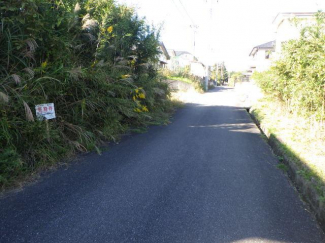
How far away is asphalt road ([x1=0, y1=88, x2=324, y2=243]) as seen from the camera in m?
2.95

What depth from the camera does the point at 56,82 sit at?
A: 545cm

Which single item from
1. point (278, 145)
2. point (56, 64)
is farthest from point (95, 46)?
point (278, 145)

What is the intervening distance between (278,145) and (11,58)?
622 cm

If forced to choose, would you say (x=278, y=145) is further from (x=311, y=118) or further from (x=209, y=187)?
(x=209, y=187)

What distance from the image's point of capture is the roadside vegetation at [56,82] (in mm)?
4555

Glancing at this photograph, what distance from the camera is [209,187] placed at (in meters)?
4.21

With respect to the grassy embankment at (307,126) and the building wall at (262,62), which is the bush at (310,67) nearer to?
the grassy embankment at (307,126)

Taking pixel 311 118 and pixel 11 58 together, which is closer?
pixel 11 58

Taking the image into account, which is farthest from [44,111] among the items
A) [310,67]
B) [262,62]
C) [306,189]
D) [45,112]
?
[262,62]

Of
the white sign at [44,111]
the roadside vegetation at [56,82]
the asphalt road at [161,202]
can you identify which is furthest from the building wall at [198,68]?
the white sign at [44,111]

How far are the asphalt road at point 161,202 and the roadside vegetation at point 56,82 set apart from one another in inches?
21.9

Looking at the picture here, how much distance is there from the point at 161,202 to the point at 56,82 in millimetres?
3466

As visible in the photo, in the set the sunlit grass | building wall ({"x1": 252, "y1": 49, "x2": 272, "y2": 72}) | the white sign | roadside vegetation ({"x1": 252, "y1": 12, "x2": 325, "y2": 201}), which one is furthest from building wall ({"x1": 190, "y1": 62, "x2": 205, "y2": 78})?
the white sign

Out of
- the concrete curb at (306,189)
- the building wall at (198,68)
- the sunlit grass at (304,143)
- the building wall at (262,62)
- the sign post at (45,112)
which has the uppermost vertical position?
the building wall at (198,68)
